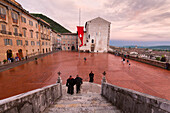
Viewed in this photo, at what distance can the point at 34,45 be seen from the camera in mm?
24688

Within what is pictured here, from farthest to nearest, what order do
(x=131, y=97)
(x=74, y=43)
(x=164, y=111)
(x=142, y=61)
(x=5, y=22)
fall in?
(x=74, y=43), (x=142, y=61), (x=5, y=22), (x=131, y=97), (x=164, y=111)

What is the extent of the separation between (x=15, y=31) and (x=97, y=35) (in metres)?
32.6

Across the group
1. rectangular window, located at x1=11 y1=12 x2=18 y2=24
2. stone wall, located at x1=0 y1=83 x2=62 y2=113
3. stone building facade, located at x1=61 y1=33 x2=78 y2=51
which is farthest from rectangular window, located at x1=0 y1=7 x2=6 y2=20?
stone building facade, located at x1=61 y1=33 x2=78 y2=51

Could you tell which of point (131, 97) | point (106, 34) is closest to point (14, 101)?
point (131, 97)

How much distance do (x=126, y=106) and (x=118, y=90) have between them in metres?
0.67

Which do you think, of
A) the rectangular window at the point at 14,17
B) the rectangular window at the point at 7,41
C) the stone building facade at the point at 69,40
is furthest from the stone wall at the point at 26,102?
the stone building facade at the point at 69,40

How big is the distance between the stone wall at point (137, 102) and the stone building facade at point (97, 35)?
37.3 meters

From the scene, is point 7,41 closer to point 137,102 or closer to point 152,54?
point 137,102

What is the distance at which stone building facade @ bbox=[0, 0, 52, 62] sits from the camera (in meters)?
14.5

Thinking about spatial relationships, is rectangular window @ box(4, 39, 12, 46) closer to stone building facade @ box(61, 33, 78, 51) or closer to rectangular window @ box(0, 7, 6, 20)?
A: rectangular window @ box(0, 7, 6, 20)

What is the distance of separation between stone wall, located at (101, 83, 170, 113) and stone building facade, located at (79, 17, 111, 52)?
37.3m

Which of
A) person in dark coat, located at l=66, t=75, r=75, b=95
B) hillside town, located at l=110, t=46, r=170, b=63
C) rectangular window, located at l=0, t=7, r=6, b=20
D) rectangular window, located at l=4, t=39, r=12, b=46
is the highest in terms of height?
rectangular window, located at l=0, t=7, r=6, b=20

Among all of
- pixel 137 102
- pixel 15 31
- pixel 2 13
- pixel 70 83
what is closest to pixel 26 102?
pixel 70 83

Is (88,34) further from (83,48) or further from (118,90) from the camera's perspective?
(118,90)
